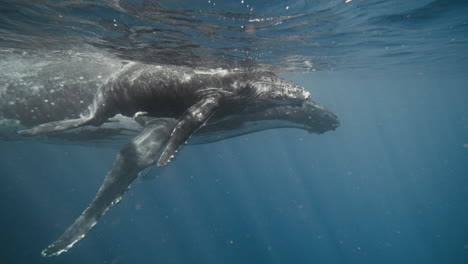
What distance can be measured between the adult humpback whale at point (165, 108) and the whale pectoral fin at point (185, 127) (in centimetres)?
2

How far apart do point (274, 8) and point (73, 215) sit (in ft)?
123

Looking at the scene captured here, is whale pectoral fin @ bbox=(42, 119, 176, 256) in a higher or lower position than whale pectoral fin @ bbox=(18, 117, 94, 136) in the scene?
lower

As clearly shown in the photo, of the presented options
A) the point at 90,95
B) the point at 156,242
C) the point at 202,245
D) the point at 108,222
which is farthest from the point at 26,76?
the point at 202,245

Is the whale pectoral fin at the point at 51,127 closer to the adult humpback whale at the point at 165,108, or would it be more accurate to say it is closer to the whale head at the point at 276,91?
the adult humpback whale at the point at 165,108

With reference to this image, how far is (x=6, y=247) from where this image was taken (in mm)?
22812

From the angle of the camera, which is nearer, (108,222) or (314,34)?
(314,34)

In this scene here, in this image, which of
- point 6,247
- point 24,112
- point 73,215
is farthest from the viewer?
point 73,215

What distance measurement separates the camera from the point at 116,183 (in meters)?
5.34

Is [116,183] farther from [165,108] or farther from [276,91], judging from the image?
[276,91]

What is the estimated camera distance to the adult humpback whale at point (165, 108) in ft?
17.1

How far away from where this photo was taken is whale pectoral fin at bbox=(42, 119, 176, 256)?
4.94 m

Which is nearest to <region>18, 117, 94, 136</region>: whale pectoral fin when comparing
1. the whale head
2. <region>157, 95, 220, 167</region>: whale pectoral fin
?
<region>157, 95, 220, 167</region>: whale pectoral fin

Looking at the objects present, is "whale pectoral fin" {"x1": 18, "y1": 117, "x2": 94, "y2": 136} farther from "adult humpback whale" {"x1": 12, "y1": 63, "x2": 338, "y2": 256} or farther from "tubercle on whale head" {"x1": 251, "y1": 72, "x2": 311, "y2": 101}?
"tubercle on whale head" {"x1": 251, "y1": 72, "x2": 311, "y2": 101}

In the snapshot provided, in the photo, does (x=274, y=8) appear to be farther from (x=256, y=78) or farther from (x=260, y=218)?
(x=260, y=218)
